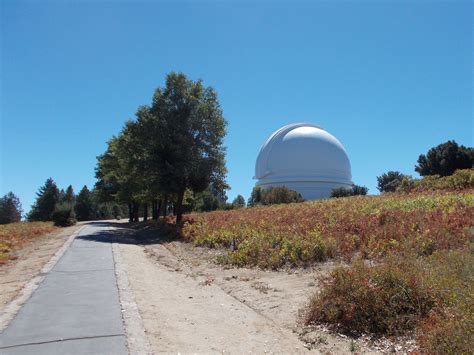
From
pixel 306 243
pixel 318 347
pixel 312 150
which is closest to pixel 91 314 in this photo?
pixel 318 347

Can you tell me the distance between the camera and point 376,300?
5.93 m

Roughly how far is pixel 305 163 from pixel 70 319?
5883 centimetres

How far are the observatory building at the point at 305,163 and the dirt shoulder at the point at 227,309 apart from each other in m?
51.3

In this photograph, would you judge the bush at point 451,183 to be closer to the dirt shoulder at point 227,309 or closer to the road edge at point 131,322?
the dirt shoulder at point 227,309

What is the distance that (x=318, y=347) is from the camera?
5.70m

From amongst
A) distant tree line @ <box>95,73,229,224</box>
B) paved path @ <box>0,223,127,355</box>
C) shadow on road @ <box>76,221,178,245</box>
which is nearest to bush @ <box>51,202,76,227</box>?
shadow on road @ <box>76,221,178,245</box>

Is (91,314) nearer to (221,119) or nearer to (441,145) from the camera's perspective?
(221,119)

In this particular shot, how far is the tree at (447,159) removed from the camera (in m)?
46.3

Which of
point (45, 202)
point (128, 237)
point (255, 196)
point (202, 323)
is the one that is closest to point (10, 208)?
point (45, 202)

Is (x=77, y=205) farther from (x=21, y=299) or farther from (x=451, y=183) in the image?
(x=21, y=299)

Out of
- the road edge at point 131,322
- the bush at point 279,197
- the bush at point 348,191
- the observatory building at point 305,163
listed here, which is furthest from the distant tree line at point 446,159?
the road edge at point 131,322

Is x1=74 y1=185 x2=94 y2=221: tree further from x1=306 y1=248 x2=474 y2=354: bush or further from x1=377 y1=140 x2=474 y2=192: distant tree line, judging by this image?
x1=306 y1=248 x2=474 y2=354: bush

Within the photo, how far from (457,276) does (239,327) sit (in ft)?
11.2

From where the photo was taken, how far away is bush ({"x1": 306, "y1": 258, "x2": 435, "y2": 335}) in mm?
5711
